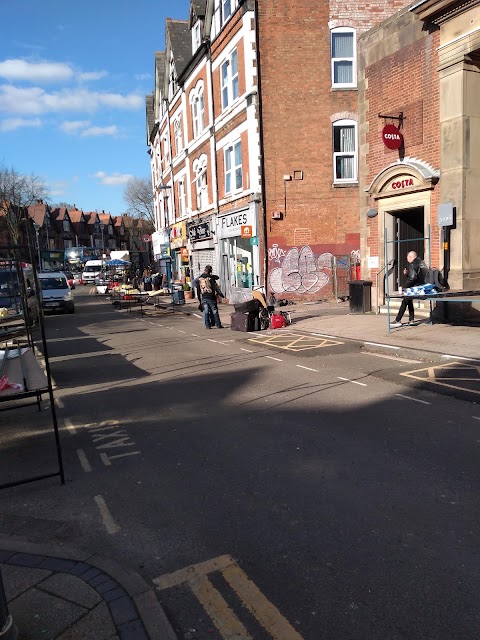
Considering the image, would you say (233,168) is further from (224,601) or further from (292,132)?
(224,601)

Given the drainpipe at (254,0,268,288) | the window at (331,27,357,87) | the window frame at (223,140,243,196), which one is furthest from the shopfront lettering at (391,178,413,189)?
the window frame at (223,140,243,196)

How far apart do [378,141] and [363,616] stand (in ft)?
47.0

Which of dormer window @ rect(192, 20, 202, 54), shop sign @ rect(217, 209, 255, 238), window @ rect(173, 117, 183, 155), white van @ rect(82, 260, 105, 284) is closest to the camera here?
shop sign @ rect(217, 209, 255, 238)

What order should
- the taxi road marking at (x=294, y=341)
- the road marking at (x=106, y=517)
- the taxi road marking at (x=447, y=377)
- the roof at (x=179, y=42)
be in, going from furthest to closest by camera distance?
the roof at (x=179, y=42) < the taxi road marking at (x=294, y=341) < the taxi road marking at (x=447, y=377) < the road marking at (x=106, y=517)

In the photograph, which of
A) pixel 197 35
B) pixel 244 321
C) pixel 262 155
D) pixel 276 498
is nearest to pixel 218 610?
pixel 276 498

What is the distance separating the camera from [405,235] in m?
14.9

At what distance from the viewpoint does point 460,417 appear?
5789mm

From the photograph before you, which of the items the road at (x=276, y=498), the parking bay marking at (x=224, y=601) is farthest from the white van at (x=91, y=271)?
the parking bay marking at (x=224, y=601)

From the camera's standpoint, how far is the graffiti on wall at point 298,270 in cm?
2005

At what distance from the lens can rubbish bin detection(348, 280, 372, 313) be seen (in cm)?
1511

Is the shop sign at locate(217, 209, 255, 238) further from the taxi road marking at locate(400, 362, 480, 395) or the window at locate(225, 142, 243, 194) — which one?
the taxi road marking at locate(400, 362, 480, 395)

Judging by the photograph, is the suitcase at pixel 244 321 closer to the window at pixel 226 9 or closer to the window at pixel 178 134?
the window at pixel 226 9

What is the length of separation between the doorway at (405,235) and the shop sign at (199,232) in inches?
496

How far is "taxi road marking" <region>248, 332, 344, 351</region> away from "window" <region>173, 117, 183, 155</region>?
71.5 feet
